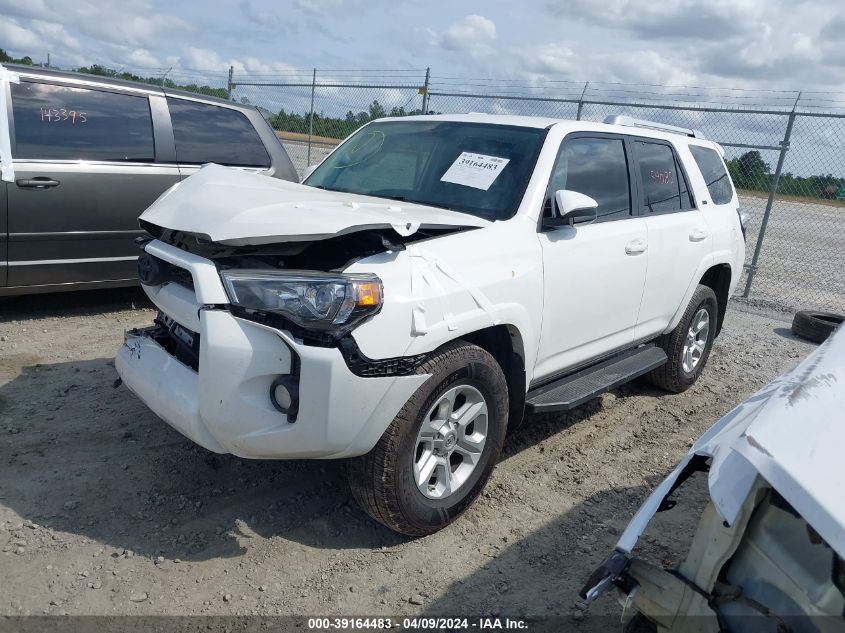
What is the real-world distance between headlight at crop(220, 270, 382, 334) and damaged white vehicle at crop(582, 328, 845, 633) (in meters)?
1.26

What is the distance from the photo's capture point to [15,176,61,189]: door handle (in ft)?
17.0

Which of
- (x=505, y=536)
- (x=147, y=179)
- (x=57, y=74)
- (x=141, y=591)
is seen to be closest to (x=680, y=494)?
(x=505, y=536)

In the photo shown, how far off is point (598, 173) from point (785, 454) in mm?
2741

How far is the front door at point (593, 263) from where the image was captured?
3676 millimetres

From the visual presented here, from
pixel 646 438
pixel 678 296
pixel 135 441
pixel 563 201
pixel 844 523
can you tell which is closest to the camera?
pixel 844 523

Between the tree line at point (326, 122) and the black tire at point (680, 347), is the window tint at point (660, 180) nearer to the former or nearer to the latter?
the black tire at point (680, 347)

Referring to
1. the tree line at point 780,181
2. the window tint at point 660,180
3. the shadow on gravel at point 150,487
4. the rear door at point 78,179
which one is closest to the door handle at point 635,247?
the window tint at point 660,180

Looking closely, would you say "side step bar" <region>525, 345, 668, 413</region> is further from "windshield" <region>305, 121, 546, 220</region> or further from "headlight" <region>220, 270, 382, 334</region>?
"headlight" <region>220, 270, 382, 334</region>

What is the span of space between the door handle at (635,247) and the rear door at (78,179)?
388 cm

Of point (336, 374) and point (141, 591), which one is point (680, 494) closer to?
point (336, 374)

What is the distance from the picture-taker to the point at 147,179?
5.82 meters

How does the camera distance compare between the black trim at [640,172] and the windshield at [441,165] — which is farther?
the black trim at [640,172]

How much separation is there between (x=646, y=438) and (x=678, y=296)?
1.06 m

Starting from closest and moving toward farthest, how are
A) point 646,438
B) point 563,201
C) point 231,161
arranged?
1. point 563,201
2. point 646,438
3. point 231,161
